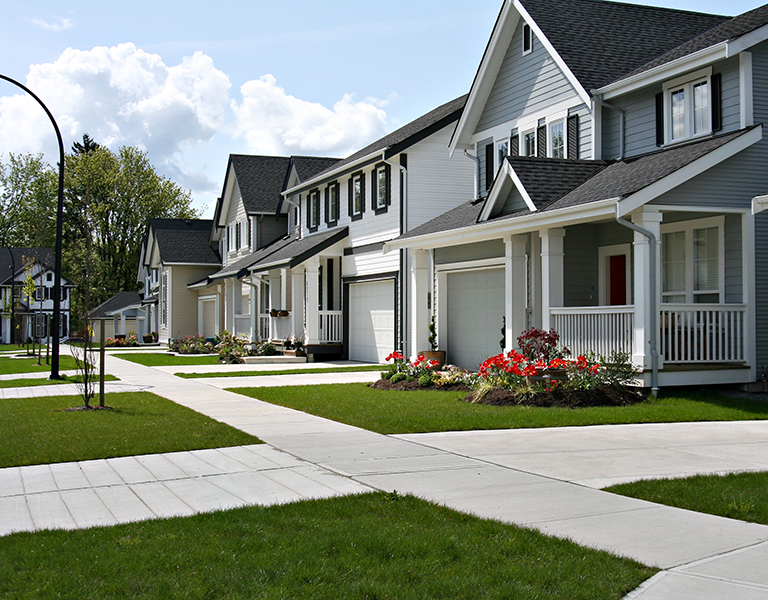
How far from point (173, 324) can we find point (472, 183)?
25695mm

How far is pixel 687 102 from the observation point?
15094mm

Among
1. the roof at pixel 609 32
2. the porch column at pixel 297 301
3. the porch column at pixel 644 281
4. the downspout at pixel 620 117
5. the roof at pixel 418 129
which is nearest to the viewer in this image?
the porch column at pixel 644 281

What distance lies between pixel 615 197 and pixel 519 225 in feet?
8.87

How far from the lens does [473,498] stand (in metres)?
6.69

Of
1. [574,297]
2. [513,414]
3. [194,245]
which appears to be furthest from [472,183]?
[194,245]

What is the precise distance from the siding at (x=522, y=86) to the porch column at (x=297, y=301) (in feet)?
31.2

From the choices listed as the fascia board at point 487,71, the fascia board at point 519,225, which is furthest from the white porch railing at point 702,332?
the fascia board at point 487,71

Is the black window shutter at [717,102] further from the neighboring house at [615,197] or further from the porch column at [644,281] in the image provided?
the porch column at [644,281]

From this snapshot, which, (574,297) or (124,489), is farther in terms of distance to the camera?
(574,297)

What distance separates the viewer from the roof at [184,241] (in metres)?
44.6

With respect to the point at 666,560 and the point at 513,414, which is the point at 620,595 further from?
the point at 513,414

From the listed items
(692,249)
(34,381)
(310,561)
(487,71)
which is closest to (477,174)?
(487,71)

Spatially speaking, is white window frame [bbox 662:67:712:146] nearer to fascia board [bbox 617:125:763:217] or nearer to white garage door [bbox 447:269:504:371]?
fascia board [bbox 617:125:763:217]

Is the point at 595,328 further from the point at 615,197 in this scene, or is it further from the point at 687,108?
the point at 687,108
